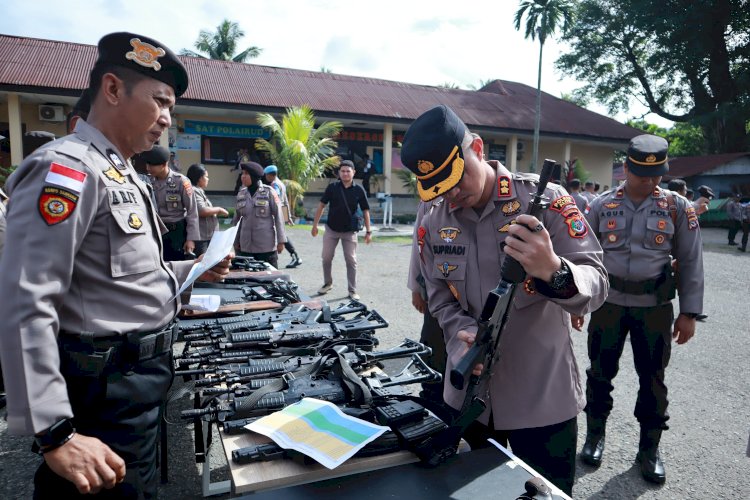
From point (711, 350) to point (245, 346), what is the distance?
17.5ft

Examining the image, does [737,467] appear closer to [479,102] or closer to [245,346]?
[245,346]

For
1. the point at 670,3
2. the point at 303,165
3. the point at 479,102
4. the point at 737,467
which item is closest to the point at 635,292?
the point at 737,467

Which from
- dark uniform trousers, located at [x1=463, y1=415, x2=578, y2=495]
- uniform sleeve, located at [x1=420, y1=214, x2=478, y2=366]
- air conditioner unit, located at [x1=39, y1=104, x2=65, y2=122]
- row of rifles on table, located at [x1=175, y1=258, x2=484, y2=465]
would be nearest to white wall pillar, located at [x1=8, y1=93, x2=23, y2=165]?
air conditioner unit, located at [x1=39, y1=104, x2=65, y2=122]

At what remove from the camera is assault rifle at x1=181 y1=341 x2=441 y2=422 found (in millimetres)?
1979

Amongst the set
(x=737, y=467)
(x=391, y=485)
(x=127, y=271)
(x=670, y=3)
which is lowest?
(x=737, y=467)

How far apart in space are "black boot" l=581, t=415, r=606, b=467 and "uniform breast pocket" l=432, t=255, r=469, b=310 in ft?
6.47

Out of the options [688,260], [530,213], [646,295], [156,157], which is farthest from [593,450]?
[156,157]

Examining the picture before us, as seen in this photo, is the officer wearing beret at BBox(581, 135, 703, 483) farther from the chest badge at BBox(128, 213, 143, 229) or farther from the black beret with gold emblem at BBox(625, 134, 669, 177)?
the chest badge at BBox(128, 213, 143, 229)

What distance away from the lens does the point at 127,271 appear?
163cm

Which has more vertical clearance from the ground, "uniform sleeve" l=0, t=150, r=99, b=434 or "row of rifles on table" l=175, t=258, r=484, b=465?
"uniform sleeve" l=0, t=150, r=99, b=434

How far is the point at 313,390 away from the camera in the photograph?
6.98 feet

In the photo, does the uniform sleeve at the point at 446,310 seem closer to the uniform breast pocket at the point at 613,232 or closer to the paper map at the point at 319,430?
the paper map at the point at 319,430

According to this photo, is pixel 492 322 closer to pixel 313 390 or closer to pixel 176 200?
pixel 313 390

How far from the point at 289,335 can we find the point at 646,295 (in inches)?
92.1
